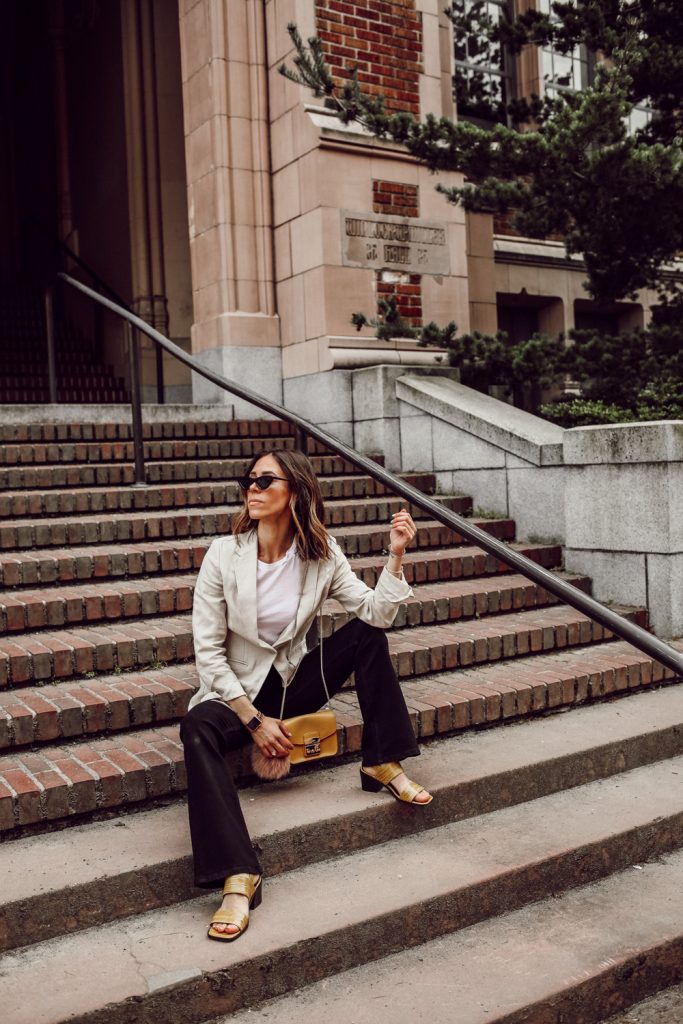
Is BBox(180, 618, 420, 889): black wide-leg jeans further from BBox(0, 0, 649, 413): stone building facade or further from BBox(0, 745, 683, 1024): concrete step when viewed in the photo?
BBox(0, 0, 649, 413): stone building facade

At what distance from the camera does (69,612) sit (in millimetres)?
4383

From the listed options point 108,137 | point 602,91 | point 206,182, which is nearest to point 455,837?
point 602,91

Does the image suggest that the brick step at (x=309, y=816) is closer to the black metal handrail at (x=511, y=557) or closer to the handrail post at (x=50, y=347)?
the black metal handrail at (x=511, y=557)

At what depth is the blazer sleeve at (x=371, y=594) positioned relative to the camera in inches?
136

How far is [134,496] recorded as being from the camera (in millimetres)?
5777

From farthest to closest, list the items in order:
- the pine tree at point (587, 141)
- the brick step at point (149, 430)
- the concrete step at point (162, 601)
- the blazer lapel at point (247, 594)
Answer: the brick step at point (149, 430)
the pine tree at point (587, 141)
the concrete step at point (162, 601)
the blazer lapel at point (247, 594)

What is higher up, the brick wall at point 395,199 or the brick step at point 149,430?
the brick wall at point 395,199

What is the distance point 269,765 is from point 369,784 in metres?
0.43

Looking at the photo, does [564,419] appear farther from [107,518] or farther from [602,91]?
[107,518]

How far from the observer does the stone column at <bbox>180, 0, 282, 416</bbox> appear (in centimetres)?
805

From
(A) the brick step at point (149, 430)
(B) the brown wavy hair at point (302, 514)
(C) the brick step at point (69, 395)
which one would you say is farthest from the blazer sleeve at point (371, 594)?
(C) the brick step at point (69, 395)

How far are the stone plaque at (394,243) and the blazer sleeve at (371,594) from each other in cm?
471

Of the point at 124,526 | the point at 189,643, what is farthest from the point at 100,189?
the point at 189,643

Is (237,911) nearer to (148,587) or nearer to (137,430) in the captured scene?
(148,587)
